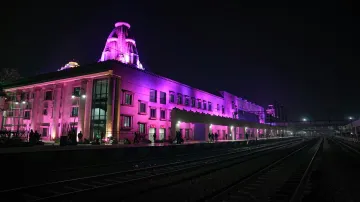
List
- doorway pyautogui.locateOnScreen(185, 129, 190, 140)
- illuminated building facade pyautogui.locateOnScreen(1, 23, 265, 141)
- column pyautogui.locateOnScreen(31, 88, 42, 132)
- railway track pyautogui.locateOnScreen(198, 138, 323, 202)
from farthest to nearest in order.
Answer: doorway pyautogui.locateOnScreen(185, 129, 190, 140) → column pyautogui.locateOnScreen(31, 88, 42, 132) → illuminated building facade pyautogui.locateOnScreen(1, 23, 265, 141) → railway track pyautogui.locateOnScreen(198, 138, 323, 202)

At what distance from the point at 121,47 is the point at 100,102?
98.1ft

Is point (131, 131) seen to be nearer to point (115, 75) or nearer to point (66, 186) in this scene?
point (115, 75)

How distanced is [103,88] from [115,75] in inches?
111

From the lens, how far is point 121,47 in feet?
195

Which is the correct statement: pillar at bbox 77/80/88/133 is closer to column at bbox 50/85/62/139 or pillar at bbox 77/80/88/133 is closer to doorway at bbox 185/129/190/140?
column at bbox 50/85/62/139

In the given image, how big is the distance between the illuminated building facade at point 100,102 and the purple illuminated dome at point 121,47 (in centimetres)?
1914

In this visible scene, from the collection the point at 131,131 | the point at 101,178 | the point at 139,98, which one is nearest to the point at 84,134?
the point at 131,131

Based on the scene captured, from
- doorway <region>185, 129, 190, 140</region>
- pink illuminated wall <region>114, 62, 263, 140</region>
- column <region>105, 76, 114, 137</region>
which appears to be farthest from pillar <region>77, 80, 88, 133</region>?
doorway <region>185, 129, 190, 140</region>

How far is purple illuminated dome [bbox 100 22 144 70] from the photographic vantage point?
192ft

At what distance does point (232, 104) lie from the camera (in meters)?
68.6

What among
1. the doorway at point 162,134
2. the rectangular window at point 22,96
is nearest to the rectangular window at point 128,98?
the doorway at point 162,134

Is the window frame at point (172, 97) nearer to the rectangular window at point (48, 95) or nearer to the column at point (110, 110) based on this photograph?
the column at point (110, 110)

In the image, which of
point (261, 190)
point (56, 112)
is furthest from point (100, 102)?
point (261, 190)

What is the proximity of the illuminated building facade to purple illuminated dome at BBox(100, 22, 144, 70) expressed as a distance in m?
19.1
